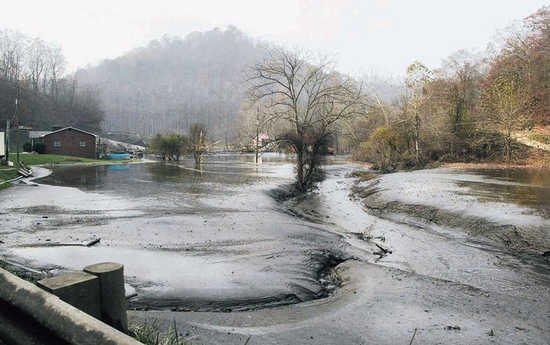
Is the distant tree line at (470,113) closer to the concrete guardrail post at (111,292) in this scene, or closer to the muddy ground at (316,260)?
the muddy ground at (316,260)

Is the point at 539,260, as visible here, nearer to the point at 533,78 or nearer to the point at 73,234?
the point at 73,234

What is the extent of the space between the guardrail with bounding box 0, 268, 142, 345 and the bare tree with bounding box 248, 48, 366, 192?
18165 mm

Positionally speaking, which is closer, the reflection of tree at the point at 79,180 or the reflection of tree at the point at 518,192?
the reflection of tree at the point at 518,192

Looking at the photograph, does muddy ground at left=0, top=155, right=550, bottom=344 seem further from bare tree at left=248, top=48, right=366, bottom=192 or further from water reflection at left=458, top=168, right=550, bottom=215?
bare tree at left=248, top=48, right=366, bottom=192

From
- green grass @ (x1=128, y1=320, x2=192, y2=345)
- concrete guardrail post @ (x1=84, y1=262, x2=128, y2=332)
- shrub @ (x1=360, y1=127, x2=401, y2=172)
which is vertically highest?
shrub @ (x1=360, y1=127, x2=401, y2=172)

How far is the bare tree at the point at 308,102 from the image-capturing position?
20406 millimetres

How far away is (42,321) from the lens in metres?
2.17

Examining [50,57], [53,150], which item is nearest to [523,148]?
[53,150]

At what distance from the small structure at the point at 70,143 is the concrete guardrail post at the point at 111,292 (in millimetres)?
57776

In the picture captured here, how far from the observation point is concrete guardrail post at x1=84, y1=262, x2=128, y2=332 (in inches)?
113

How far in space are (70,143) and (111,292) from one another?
2326 inches

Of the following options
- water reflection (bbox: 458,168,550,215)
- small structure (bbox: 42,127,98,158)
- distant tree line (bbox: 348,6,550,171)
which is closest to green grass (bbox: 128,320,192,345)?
water reflection (bbox: 458,168,550,215)

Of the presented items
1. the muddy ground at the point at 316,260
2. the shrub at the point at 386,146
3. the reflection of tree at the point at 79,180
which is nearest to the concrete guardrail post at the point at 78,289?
the muddy ground at the point at 316,260

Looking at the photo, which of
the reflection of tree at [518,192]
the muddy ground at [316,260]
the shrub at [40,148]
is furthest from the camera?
the shrub at [40,148]
